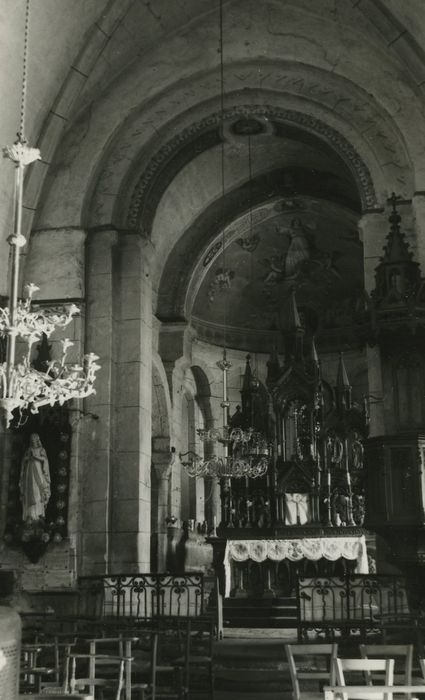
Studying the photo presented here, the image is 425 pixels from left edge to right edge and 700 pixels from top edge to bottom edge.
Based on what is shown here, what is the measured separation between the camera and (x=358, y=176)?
13133 mm

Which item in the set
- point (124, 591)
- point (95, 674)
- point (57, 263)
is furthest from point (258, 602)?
point (95, 674)

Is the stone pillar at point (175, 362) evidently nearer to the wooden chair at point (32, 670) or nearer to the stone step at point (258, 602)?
the stone step at point (258, 602)

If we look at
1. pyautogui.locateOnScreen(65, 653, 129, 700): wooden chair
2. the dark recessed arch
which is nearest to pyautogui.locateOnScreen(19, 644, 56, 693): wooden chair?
pyautogui.locateOnScreen(65, 653, 129, 700): wooden chair

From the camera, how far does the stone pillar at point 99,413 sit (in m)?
12.6

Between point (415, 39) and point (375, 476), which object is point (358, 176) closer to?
point (415, 39)

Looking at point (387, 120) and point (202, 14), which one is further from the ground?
point (202, 14)

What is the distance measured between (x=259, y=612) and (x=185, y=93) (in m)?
8.08

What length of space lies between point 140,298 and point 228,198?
449cm

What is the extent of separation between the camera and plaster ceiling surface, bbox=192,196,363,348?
1855cm

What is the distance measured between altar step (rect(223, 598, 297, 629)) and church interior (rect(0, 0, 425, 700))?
0.12ft

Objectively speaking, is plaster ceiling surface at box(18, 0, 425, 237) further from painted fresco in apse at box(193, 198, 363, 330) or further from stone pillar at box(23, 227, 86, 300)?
painted fresco in apse at box(193, 198, 363, 330)

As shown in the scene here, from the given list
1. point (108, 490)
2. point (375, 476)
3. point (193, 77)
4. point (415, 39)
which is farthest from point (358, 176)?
point (108, 490)

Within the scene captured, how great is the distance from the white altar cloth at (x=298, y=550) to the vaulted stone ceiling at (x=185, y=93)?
17.1 ft

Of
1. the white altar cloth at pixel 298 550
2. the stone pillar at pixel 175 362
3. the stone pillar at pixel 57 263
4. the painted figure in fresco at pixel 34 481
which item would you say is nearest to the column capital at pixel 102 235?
the stone pillar at pixel 57 263
